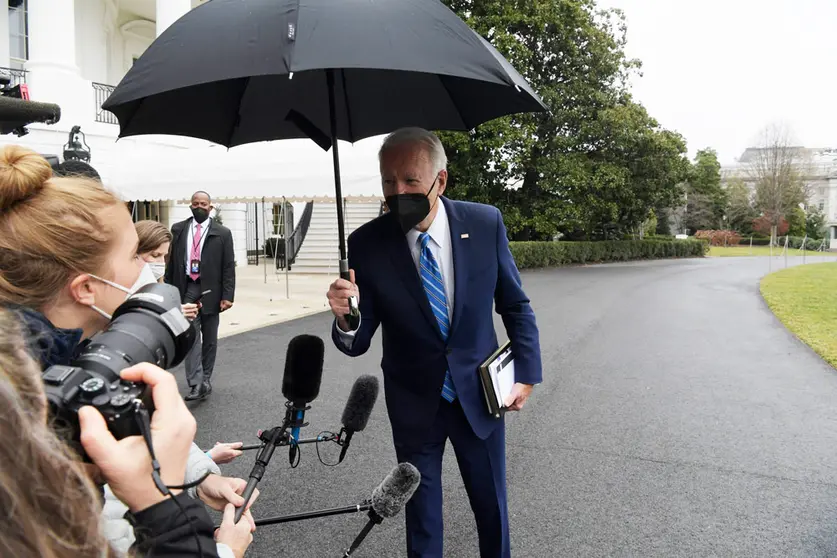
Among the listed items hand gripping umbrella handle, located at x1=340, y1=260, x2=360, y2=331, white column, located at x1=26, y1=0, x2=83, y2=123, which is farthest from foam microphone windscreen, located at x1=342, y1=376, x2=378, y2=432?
white column, located at x1=26, y1=0, x2=83, y2=123

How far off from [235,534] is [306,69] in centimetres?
137

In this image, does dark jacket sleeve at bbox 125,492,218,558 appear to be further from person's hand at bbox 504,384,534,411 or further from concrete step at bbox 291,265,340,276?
concrete step at bbox 291,265,340,276

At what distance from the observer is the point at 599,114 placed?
26172 mm

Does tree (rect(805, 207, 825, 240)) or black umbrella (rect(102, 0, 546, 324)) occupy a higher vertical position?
black umbrella (rect(102, 0, 546, 324))

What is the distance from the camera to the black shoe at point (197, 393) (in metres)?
6.14

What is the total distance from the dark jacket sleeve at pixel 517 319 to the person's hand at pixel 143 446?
1.80 metres

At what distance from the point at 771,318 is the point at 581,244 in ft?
61.0

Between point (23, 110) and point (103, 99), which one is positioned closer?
point (23, 110)

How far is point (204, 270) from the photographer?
6.52 metres

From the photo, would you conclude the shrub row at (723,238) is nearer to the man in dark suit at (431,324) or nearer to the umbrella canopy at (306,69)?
the umbrella canopy at (306,69)

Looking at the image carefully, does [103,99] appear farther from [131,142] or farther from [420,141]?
[420,141]

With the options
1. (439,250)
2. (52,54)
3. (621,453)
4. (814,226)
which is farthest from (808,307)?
(814,226)

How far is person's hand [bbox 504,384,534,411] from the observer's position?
8.58ft

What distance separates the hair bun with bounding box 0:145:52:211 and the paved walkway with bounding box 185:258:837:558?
101 inches
